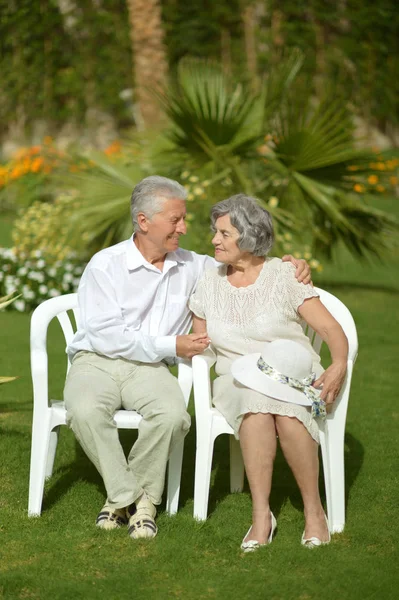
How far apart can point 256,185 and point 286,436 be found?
207 inches

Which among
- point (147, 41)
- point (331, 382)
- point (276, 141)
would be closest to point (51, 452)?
point (331, 382)

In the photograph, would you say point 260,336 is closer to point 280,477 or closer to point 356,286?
point 280,477

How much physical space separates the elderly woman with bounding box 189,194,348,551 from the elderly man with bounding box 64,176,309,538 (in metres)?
0.11

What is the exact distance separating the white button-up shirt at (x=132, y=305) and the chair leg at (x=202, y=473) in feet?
1.25

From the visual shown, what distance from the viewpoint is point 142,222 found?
392 cm

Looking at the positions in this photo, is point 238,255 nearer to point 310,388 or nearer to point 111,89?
point 310,388

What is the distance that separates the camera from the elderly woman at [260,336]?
3512 mm

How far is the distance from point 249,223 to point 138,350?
661mm

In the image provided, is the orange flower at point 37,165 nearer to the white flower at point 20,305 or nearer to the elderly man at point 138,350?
the white flower at point 20,305

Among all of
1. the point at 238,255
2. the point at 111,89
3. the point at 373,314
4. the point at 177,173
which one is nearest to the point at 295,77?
the point at 177,173

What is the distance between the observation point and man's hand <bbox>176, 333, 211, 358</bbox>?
372 centimetres

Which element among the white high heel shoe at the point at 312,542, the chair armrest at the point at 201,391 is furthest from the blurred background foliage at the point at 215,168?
the white high heel shoe at the point at 312,542

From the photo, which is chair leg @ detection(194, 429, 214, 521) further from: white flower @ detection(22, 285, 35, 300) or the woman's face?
white flower @ detection(22, 285, 35, 300)

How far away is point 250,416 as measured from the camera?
3.53m
